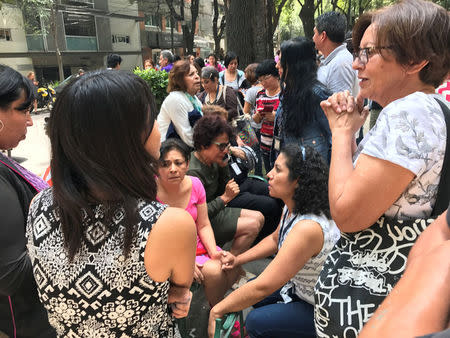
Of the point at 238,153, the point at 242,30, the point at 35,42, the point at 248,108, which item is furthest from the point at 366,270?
the point at 35,42

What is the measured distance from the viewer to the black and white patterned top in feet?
3.43

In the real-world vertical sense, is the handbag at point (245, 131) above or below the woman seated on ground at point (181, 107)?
below

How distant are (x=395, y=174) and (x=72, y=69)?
29.6 meters

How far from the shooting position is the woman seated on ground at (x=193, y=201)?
7.88 feet

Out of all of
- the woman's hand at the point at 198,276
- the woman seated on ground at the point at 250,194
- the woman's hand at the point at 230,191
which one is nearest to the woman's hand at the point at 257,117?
the woman seated on ground at the point at 250,194

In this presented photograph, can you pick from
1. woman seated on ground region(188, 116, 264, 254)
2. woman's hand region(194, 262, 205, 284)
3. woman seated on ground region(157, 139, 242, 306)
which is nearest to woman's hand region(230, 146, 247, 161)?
woman seated on ground region(188, 116, 264, 254)

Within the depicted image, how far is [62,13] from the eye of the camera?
2448 cm

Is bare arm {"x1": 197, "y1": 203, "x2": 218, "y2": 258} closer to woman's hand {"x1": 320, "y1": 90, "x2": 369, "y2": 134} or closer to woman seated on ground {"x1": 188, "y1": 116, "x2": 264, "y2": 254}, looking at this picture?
woman seated on ground {"x1": 188, "y1": 116, "x2": 264, "y2": 254}

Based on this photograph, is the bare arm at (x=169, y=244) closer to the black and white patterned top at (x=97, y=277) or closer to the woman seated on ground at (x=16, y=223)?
the black and white patterned top at (x=97, y=277)

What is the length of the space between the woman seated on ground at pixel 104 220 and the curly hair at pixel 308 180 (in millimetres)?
1007

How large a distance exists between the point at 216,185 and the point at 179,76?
4.14 ft

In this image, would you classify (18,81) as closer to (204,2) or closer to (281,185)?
(281,185)

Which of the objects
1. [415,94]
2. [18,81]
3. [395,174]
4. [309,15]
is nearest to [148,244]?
[395,174]

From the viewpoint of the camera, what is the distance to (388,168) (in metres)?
1.06
